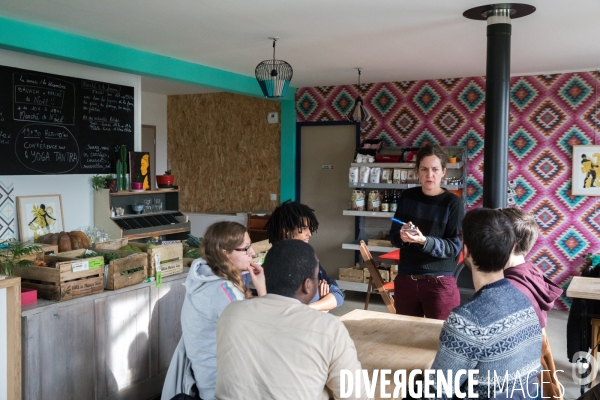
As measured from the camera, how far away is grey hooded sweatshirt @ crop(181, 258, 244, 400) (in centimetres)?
252

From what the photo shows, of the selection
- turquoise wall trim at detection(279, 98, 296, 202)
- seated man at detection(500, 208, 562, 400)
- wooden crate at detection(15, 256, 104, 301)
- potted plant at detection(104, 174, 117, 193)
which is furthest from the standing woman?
turquoise wall trim at detection(279, 98, 296, 202)

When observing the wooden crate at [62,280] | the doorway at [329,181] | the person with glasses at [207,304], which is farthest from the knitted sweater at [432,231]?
the doorway at [329,181]

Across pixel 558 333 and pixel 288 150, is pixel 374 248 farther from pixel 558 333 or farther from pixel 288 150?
pixel 558 333

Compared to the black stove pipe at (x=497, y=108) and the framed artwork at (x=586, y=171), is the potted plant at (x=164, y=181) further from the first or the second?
the framed artwork at (x=586, y=171)

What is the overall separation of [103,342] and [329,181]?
511 centimetres

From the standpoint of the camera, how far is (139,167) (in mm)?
6281

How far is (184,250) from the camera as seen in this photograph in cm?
479

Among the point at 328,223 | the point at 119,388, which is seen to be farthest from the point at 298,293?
the point at 328,223

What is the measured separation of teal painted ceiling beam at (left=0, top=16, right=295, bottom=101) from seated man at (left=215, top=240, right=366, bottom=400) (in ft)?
12.6

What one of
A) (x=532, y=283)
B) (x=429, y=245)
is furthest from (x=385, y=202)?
(x=532, y=283)

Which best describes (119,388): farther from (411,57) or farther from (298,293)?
(411,57)

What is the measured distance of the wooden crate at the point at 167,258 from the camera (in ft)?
13.4

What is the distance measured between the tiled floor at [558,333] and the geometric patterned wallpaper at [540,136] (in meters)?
0.57

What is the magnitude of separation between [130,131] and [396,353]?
4.75m
